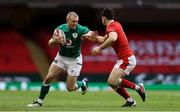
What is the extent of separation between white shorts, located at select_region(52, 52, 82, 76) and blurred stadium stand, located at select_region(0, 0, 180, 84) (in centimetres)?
1699

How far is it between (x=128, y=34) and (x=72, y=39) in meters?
19.3

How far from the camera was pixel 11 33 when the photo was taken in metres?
33.4

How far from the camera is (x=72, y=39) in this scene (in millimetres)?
14680

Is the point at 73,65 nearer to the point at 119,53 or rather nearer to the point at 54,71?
the point at 54,71

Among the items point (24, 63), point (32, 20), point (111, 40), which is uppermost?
point (111, 40)

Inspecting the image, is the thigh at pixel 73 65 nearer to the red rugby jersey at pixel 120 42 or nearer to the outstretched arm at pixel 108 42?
the red rugby jersey at pixel 120 42

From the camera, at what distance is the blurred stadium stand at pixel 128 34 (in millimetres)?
32781

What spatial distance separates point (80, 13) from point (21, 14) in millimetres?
2952

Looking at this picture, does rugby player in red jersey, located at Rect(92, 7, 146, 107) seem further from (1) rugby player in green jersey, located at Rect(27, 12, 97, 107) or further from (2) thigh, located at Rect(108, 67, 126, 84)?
(1) rugby player in green jersey, located at Rect(27, 12, 97, 107)

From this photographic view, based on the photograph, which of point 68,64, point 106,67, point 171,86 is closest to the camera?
point 68,64

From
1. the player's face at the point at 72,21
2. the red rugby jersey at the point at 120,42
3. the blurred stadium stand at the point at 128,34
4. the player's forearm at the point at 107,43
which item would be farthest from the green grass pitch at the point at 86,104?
the blurred stadium stand at the point at 128,34

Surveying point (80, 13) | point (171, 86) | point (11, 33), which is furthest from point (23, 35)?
point (171, 86)

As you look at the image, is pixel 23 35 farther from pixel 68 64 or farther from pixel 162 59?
pixel 68 64

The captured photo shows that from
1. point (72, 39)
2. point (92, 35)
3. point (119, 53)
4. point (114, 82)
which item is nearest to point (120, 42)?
point (119, 53)
